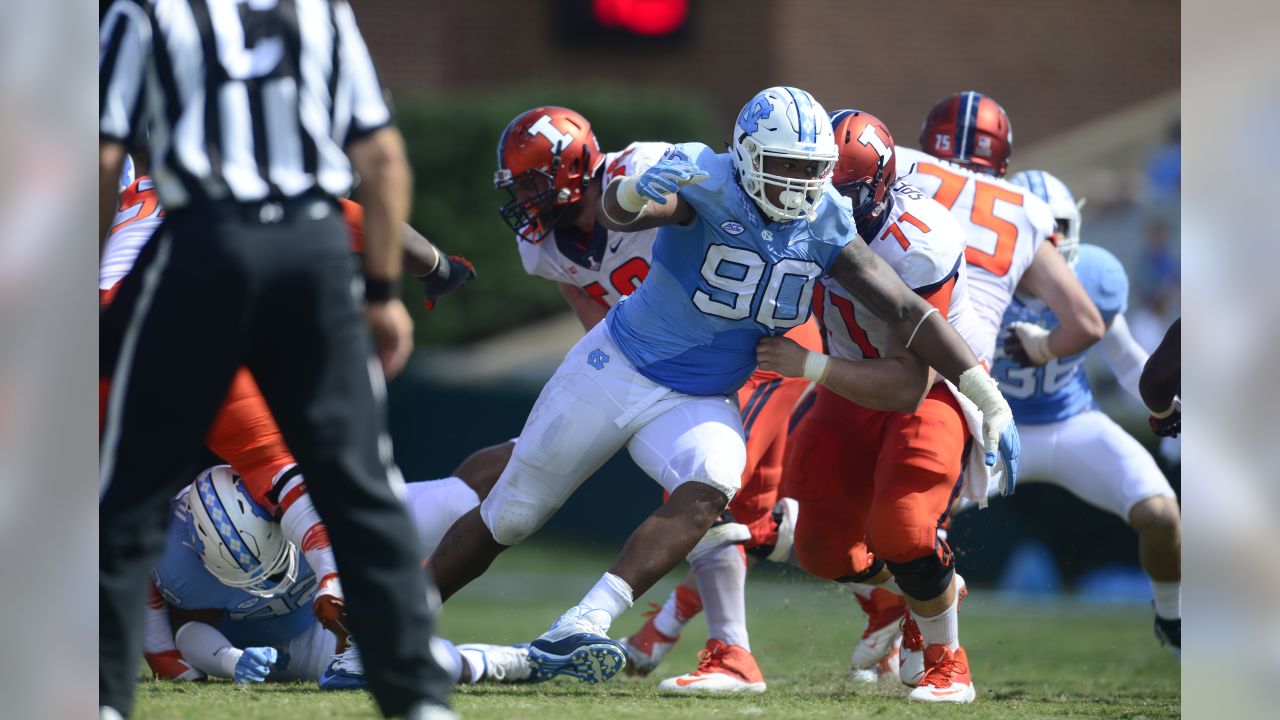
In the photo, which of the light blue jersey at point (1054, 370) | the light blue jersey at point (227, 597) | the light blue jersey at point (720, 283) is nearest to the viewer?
the light blue jersey at point (720, 283)

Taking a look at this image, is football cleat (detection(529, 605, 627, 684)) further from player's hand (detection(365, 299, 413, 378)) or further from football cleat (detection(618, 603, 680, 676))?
football cleat (detection(618, 603, 680, 676))

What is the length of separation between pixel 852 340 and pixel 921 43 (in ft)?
34.1

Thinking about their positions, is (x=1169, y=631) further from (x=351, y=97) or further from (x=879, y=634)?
(x=351, y=97)

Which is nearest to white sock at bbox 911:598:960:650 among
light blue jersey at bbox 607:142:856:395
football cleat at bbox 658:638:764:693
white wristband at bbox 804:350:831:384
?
football cleat at bbox 658:638:764:693

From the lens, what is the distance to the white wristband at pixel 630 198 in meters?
4.07

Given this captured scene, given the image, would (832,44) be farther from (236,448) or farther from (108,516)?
(108,516)

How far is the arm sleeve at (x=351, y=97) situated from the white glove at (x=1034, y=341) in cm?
330

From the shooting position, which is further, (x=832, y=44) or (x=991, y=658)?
(x=832, y=44)

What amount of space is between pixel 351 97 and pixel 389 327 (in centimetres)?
48

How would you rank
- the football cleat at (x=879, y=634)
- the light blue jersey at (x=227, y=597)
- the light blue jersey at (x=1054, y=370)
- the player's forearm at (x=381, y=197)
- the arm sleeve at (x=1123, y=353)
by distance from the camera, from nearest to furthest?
the player's forearm at (x=381, y=197)
the light blue jersey at (x=227, y=597)
the football cleat at (x=879, y=634)
the light blue jersey at (x=1054, y=370)
the arm sleeve at (x=1123, y=353)

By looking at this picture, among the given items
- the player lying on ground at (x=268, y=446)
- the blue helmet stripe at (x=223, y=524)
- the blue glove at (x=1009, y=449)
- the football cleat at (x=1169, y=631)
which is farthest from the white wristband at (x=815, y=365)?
the football cleat at (x=1169, y=631)

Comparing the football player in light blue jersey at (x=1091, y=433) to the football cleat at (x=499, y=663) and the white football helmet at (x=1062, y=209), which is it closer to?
the white football helmet at (x=1062, y=209)
